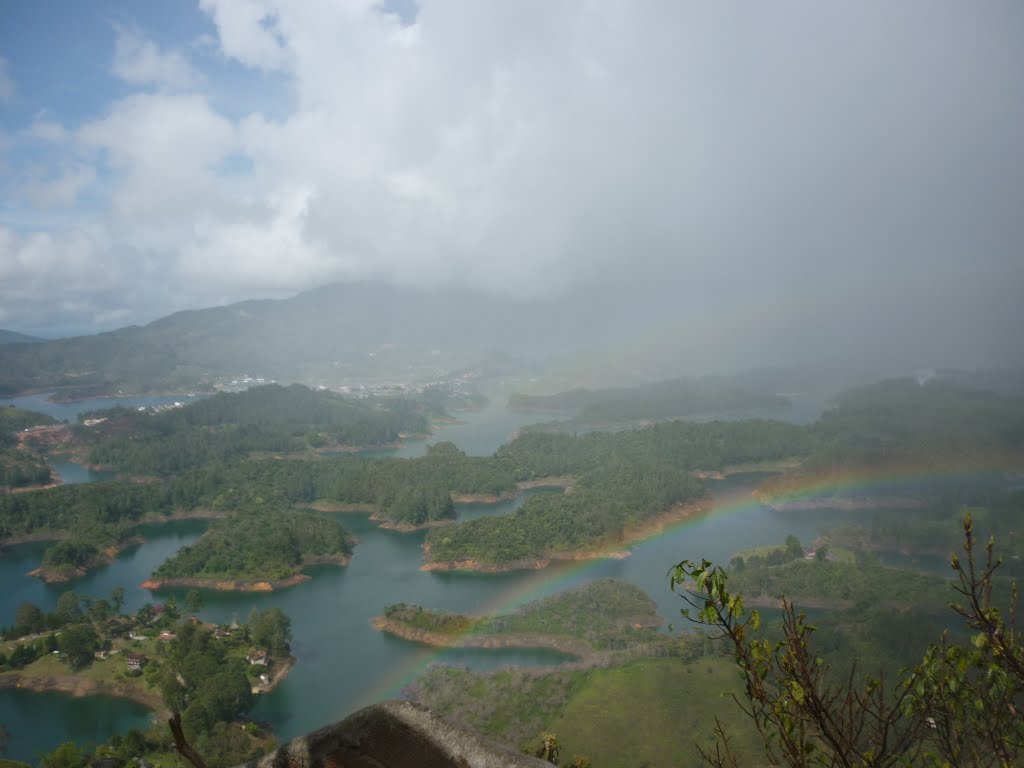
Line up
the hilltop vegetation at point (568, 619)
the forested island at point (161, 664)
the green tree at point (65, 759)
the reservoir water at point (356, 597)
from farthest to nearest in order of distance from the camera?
the hilltop vegetation at point (568, 619) < the reservoir water at point (356, 597) < the forested island at point (161, 664) < the green tree at point (65, 759)

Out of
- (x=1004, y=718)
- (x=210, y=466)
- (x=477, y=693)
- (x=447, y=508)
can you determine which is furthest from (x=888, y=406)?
(x=1004, y=718)

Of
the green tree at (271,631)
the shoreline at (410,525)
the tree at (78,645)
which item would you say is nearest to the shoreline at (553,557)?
the shoreline at (410,525)

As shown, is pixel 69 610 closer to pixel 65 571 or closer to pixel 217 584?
pixel 217 584

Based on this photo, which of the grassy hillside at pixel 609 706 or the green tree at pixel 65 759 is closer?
the green tree at pixel 65 759

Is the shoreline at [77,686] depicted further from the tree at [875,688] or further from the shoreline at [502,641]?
the tree at [875,688]

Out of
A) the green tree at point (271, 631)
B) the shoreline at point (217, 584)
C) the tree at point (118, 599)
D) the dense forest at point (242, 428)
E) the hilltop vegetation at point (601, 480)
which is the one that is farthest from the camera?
the dense forest at point (242, 428)

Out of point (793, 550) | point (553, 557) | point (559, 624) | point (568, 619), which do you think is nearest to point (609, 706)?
point (559, 624)
